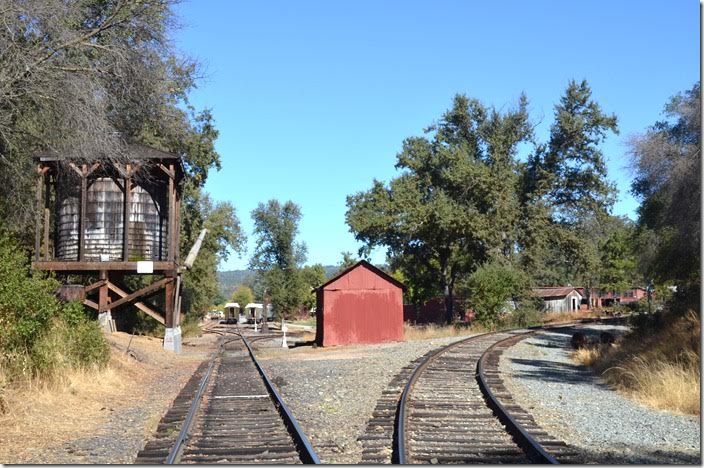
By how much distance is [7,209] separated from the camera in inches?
708

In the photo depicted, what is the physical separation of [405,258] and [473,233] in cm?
908

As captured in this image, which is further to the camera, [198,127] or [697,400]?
[198,127]

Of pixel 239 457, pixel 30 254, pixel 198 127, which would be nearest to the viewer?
pixel 239 457

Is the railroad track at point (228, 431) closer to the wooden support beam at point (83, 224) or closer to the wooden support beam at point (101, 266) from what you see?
the wooden support beam at point (101, 266)

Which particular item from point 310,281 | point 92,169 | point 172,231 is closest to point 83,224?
point 92,169

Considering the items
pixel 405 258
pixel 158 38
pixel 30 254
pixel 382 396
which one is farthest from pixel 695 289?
pixel 405 258

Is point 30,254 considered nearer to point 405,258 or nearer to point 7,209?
point 7,209

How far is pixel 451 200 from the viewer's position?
5125cm

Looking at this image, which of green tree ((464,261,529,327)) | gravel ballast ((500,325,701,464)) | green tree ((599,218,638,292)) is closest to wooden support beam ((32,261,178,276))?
gravel ballast ((500,325,701,464))

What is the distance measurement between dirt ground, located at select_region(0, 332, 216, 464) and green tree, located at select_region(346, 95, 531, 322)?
35.3m

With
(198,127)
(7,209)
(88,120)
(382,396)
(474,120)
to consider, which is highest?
(474,120)

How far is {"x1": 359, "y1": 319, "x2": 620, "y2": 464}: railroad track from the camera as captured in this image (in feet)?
25.9

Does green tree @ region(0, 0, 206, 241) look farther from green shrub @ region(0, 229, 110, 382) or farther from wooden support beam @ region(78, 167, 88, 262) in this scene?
wooden support beam @ region(78, 167, 88, 262)

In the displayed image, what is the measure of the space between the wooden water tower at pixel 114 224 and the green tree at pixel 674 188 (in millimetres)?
14920
